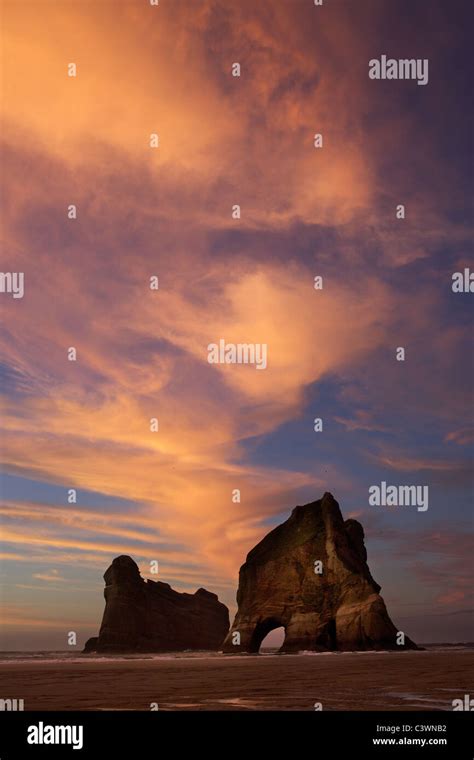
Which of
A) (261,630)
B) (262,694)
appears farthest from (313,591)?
(262,694)

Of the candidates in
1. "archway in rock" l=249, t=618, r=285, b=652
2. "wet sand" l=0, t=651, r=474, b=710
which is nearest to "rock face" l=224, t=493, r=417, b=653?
"archway in rock" l=249, t=618, r=285, b=652

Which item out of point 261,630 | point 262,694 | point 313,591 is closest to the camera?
point 262,694

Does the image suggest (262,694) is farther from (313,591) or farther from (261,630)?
(261,630)

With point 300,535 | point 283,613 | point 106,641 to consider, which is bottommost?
point 106,641

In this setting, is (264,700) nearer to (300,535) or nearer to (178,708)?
(178,708)

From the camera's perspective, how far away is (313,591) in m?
118

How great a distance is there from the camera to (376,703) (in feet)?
78.1

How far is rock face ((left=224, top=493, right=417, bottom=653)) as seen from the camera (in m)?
107

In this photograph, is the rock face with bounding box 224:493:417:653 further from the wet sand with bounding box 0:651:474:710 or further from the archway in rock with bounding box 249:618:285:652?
the wet sand with bounding box 0:651:474:710
